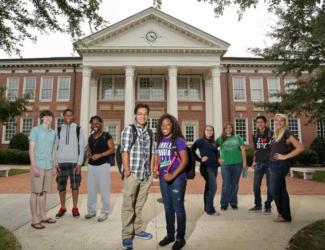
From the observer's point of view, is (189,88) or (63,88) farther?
(63,88)

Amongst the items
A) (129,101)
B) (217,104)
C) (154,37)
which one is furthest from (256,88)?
(129,101)

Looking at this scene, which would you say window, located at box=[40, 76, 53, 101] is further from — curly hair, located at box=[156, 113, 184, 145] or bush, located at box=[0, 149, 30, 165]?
curly hair, located at box=[156, 113, 184, 145]

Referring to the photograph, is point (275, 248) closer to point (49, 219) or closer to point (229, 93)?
point (49, 219)

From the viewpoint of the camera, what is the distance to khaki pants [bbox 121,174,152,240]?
3.75 meters

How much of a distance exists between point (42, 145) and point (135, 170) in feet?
6.52

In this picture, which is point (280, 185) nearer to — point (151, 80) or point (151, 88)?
point (151, 88)

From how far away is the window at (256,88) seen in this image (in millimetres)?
27297

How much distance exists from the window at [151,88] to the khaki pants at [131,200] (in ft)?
73.5

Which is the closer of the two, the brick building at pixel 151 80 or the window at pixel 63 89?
the brick building at pixel 151 80

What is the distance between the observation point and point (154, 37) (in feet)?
78.9

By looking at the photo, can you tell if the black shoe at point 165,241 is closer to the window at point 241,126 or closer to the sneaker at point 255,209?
the sneaker at point 255,209

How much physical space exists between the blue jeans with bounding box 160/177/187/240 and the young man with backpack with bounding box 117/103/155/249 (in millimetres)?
344

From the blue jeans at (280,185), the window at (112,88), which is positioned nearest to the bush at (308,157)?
the window at (112,88)

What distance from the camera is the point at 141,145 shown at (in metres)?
3.94
